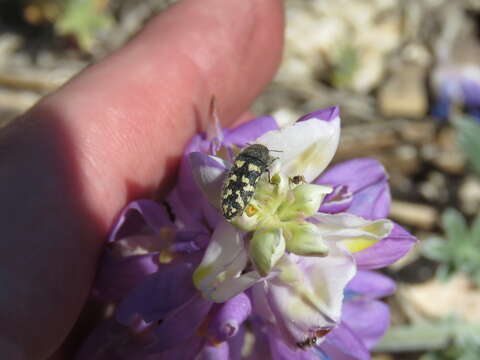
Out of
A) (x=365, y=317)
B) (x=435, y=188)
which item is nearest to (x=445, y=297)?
(x=435, y=188)

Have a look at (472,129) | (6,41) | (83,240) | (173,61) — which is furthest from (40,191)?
(6,41)

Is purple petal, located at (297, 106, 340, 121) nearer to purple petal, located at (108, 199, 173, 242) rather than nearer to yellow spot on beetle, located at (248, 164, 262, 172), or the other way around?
yellow spot on beetle, located at (248, 164, 262, 172)

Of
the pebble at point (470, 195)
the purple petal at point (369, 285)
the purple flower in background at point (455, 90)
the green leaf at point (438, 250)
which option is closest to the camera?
the purple petal at point (369, 285)

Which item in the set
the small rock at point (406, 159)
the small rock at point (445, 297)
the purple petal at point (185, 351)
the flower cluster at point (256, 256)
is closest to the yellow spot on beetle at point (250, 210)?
the flower cluster at point (256, 256)

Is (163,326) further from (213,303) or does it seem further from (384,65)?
(384,65)

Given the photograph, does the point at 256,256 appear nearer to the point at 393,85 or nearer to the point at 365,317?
the point at 365,317

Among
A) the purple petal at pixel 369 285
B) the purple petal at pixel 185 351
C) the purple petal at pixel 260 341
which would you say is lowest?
the purple petal at pixel 369 285

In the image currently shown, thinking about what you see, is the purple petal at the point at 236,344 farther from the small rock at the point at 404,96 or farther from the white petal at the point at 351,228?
the small rock at the point at 404,96
